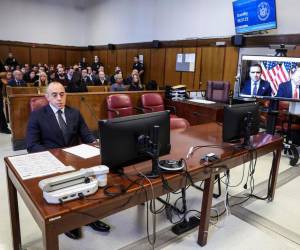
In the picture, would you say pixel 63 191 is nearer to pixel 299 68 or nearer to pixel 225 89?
pixel 299 68

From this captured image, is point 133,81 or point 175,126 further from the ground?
point 133,81

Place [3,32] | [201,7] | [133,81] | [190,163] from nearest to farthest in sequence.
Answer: [190,163] → [133,81] → [201,7] → [3,32]

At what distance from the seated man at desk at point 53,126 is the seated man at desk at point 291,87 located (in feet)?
8.57

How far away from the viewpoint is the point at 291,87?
341 centimetres

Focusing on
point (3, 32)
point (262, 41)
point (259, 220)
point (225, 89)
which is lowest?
point (259, 220)

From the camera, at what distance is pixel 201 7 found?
7547 millimetres

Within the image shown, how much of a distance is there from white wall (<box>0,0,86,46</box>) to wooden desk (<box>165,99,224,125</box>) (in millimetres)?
9782

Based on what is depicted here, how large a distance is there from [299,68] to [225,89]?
214 centimetres

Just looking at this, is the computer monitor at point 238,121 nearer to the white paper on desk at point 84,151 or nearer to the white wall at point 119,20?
the white paper on desk at point 84,151

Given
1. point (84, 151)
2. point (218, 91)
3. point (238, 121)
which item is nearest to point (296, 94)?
point (238, 121)

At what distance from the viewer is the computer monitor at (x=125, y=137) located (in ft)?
4.67

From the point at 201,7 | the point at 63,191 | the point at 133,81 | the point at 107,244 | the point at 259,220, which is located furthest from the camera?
the point at 201,7

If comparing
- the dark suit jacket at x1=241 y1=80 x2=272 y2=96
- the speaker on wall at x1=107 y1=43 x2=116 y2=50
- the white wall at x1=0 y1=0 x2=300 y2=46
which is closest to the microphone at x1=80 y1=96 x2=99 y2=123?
the dark suit jacket at x1=241 y1=80 x2=272 y2=96

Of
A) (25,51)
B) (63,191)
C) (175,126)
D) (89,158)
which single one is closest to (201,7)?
(175,126)
